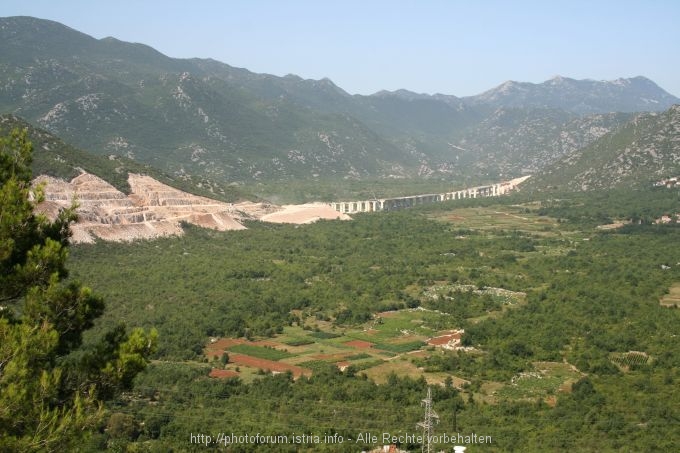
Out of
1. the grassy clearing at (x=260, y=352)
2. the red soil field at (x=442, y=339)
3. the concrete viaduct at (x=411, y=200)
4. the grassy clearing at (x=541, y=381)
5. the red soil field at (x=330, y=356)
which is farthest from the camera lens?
→ the concrete viaduct at (x=411, y=200)

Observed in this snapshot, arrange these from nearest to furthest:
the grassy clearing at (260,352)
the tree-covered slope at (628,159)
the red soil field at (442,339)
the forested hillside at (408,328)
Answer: the forested hillside at (408,328), the grassy clearing at (260,352), the red soil field at (442,339), the tree-covered slope at (628,159)

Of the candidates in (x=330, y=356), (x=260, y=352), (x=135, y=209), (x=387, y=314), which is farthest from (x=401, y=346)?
(x=135, y=209)

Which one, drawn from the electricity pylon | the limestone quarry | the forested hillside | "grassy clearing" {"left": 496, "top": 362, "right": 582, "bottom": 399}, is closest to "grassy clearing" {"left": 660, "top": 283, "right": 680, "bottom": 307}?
the forested hillside

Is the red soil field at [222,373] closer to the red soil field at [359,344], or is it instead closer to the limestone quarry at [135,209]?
the red soil field at [359,344]

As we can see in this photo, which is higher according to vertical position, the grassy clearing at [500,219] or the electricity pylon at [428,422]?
the electricity pylon at [428,422]

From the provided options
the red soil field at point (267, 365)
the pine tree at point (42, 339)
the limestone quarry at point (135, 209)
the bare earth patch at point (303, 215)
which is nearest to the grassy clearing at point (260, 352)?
the red soil field at point (267, 365)

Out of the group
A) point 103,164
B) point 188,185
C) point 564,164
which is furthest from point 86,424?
point 564,164

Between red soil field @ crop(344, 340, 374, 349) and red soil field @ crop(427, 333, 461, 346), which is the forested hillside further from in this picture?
red soil field @ crop(427, 333, 461, 346)
